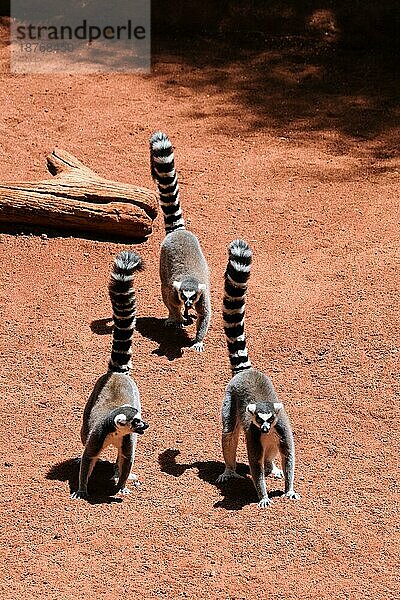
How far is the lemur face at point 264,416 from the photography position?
6.04 m

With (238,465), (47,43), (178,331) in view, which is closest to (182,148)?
(178,331)

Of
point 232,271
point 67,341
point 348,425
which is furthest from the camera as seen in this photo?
point 67,341

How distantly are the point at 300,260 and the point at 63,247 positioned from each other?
226 centimetres

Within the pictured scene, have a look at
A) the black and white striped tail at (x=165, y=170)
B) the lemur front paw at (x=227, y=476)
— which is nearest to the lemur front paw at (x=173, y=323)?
the black and white striped tail at (x=165, y=170)

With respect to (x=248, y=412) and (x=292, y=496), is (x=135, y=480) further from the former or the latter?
(x=292, y=496)

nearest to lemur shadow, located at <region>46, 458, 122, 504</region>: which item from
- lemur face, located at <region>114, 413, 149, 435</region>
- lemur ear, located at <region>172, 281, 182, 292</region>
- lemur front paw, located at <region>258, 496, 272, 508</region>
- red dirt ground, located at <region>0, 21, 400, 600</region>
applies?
red dirt ground, located at <region>0, 21, 400, 600</region>

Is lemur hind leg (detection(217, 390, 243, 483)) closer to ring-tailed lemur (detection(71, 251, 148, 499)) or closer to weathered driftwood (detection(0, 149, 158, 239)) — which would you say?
ring-tailed lemur (detection(71, 251, 148, 499))

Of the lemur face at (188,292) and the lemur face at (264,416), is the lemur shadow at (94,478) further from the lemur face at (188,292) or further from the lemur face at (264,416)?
the lemur face at (188,292)

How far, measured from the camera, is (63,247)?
9.69 m

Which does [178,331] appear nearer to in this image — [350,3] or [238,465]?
[238,465]

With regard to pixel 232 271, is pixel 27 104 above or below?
below

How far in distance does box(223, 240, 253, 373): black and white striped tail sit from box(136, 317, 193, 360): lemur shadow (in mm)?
1520

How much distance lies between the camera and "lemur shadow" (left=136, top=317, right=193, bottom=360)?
8.32 meters

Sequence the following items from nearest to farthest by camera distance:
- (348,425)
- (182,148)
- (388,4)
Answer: (348,425)
(182,148)
(388,4)
